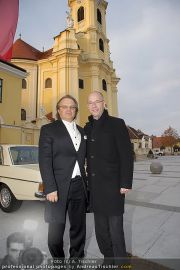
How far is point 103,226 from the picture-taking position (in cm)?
295

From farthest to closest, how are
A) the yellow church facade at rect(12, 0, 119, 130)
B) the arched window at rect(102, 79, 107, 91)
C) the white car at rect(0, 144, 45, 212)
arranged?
the arched window at rect(102, 79, 107, 91), the yellow church facade at rect(12, 0, 119, 130), the white car at rect(0, 144, 45, 212)

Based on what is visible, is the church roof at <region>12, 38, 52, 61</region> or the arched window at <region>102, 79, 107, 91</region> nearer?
the church roof at <region>12, 38, 52, 61</region>

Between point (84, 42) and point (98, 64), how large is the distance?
4.61 m

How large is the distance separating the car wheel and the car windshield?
0.68 metres

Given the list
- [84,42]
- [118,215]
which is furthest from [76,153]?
[84,42]

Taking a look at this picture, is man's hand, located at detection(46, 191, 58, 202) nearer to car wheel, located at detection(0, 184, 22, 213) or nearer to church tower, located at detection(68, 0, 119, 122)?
car wheel, located at detection(0, 184, 22, 213)

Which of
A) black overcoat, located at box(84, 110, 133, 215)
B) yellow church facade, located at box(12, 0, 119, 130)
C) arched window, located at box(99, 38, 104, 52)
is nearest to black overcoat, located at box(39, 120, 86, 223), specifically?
black overcoat, located at box(84, 110, 133, 215)

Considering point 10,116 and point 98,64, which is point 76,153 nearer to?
point 10,116

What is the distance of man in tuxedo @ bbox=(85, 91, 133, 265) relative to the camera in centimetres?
275

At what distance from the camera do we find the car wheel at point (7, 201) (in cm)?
548

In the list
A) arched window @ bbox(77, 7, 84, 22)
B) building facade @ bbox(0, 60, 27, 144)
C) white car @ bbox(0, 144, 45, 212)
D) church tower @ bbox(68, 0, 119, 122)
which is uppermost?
arched window @ bbox(77, 7, 84, 22)

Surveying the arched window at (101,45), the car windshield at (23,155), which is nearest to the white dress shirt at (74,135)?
the car windshield at (23,155)

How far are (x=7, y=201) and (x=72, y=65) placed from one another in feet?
102

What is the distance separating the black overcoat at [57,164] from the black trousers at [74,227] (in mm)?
108
